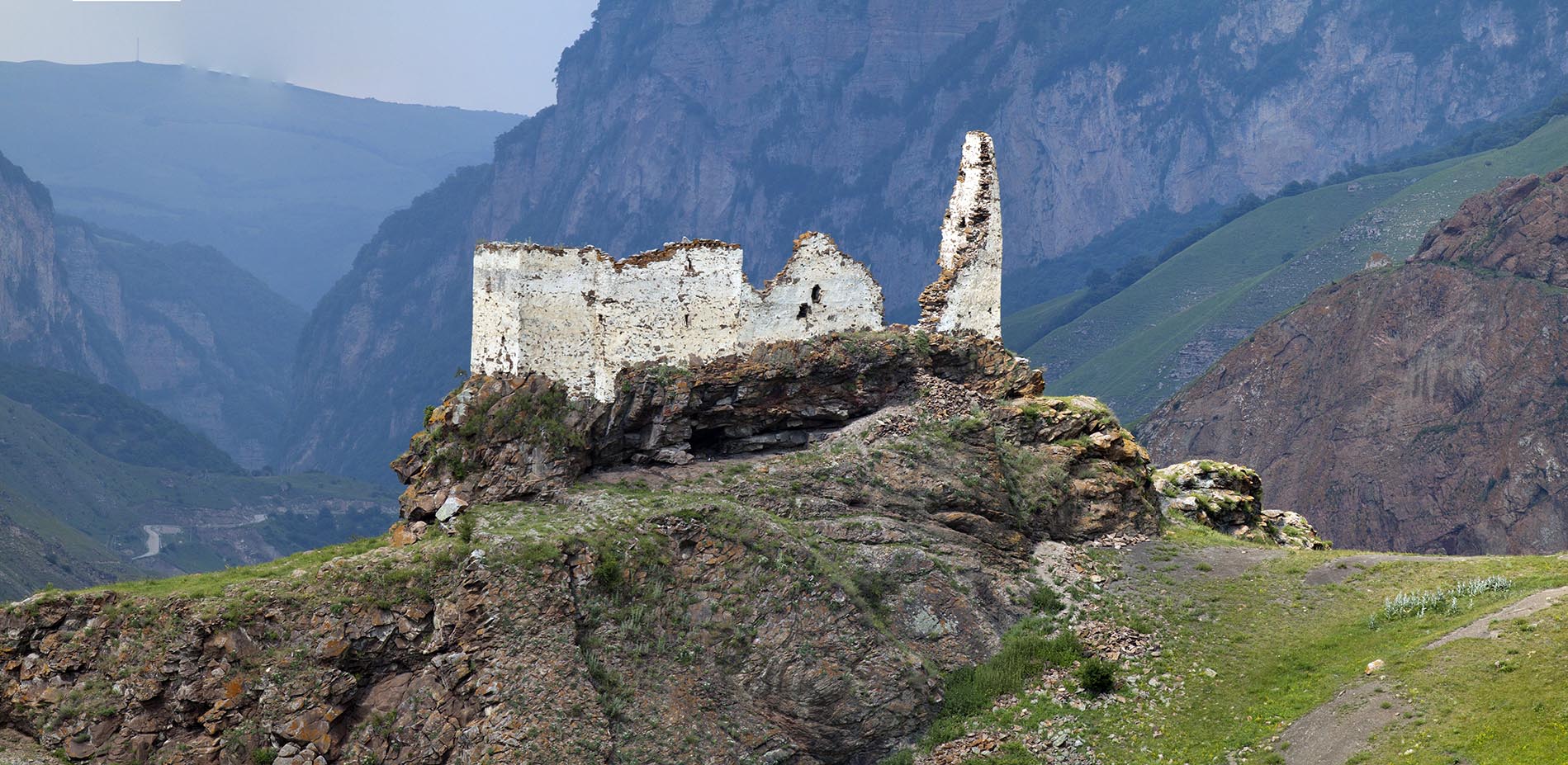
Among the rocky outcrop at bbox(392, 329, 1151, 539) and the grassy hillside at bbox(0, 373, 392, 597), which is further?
the grassy hillside at bbox(0, 373, 392, 597)

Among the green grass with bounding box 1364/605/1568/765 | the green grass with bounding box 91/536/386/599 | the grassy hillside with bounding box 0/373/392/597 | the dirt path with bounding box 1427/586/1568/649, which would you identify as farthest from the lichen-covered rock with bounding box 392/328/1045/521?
the grassy hillside with bounding box 0/373/392/597

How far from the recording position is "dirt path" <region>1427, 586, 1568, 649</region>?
41.4 m

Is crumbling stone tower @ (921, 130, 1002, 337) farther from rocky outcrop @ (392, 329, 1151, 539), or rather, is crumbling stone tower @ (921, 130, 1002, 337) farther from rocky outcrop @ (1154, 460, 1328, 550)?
rocky outcrop @ (1154, 460, 1328, 550)

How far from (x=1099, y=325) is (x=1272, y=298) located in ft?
78.0

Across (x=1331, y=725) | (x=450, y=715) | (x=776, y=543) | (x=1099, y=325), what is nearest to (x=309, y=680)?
(x=450, y=715)

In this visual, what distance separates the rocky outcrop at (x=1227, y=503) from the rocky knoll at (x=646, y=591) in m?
4.00

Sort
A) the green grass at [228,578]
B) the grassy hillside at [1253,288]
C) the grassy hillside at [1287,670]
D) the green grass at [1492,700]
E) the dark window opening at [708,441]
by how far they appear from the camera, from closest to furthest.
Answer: the green grass at [1492,700], the grassy hillside at [1287,670], the green grass at [228,578], the dark window opening at [708,441], the grassy hillside at [1253,288]

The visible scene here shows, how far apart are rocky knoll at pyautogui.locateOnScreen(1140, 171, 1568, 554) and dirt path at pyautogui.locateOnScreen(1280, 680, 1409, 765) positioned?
272 feet

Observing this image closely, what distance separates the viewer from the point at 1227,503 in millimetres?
57000

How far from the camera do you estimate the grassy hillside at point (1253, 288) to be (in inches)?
6752

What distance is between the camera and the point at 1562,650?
3866cm

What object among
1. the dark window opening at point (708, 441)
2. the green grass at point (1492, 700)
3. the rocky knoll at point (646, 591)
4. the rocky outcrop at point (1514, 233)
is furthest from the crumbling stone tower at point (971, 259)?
the rocky outcrop at point (1514, 233)

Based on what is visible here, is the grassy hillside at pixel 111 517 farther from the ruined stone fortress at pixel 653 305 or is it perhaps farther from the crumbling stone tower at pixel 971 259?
the crumbling stone tower at pixel 971 259

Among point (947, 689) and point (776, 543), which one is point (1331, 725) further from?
point (776, 543)
